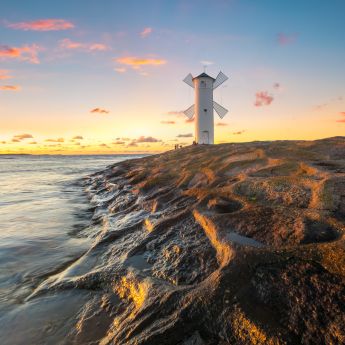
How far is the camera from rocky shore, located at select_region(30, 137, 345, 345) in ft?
8.69

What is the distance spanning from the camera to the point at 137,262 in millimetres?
4625

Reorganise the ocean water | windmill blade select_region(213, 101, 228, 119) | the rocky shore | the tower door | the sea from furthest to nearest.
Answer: windmill blade select_region(213, 101, 228, 119) < the tower door < the ocean water < the sea < the rocky shore

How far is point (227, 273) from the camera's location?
3203 mm

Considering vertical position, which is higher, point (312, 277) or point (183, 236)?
point (312, 277)

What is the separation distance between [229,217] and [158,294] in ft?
6.24

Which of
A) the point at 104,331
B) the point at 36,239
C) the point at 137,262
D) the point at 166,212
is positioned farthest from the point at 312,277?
the point at 36,239

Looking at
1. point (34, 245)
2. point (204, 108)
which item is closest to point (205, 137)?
point (204, 108)

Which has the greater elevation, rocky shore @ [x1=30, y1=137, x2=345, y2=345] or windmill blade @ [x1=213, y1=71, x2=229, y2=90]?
windmill blade @ [x1=213, y1=71, x2=229, y2=90]

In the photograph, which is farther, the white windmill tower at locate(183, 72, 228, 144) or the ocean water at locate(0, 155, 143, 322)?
the white windmill tower at locate(183, 72, 228, 144)

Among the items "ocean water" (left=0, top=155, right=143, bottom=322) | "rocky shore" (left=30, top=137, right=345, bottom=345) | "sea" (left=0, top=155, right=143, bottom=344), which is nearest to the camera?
"rocky shore" (left=30, top=137, right=345, bottom=345)

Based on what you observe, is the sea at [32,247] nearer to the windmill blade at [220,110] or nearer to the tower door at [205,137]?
the tower door at [205,137]

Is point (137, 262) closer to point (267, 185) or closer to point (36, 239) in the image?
point (267, 185)

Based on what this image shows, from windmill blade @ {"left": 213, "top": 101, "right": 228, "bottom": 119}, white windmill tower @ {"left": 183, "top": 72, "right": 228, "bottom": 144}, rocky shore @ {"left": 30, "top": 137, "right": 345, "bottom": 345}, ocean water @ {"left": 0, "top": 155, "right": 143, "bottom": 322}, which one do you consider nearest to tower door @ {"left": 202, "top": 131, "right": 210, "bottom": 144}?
white windmill tower @ {"left": 183, "top": 72, "right": 228, "bottom": 144}

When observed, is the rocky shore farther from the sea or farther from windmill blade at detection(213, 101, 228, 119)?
windmill blade at detection(213, 101, 228, 119)
